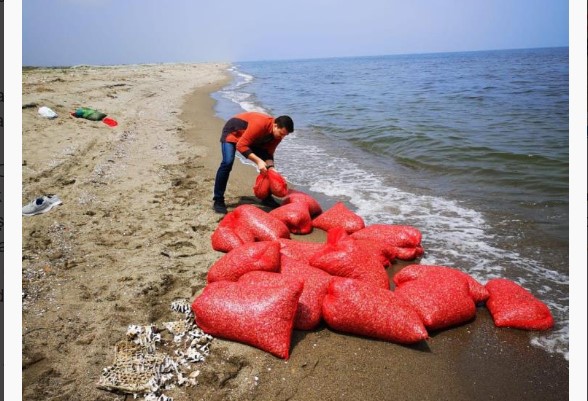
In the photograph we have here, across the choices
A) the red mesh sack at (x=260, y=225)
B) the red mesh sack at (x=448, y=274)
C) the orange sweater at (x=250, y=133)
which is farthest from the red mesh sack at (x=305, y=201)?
the red mesh sack at (x=448, y=274)

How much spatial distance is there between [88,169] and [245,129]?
10.3ft

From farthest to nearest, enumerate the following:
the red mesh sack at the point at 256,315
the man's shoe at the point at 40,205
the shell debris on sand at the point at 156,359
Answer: the man's shoe at the point at 40,205 → the red mesh sack at the point at 256,315 → the shell debris on sand at the point at 156,359

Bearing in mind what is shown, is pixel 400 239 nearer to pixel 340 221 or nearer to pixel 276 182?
pixel 340 221

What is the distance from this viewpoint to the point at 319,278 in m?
2.97

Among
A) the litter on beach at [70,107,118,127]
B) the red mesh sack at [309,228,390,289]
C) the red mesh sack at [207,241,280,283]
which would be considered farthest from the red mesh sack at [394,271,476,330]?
the litter on beach at [70,107,118,127]

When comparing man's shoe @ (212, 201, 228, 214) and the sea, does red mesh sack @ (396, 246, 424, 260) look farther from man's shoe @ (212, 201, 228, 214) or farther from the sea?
man's shoe @ (212, 201, 228, 214)

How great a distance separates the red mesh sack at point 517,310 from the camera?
9.19ft

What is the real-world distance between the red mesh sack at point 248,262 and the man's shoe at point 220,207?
5.74ft

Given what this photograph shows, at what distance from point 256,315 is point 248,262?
0.62 metres

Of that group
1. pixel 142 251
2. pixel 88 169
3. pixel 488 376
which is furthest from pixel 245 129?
pixel 488 376

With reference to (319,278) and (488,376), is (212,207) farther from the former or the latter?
(488,376)

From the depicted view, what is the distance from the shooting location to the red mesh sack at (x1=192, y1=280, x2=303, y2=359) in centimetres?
248

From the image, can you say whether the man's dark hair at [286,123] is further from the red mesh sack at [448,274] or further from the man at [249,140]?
the red mesh sack at [448,274]

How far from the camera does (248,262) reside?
305cm
